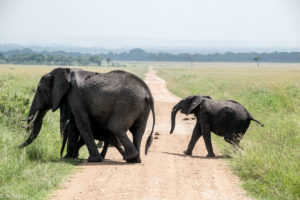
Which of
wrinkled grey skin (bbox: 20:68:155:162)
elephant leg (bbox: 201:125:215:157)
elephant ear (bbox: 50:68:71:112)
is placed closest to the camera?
wrinkled grey skin (bbox: 20:68:155:162)

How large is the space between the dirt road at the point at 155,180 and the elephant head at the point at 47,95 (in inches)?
58.1

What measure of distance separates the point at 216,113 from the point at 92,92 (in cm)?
341

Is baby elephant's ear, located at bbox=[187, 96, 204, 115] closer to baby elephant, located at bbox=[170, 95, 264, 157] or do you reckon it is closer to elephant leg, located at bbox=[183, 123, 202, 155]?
baby elephant, located at bbox=[170, 95, 264, 157]

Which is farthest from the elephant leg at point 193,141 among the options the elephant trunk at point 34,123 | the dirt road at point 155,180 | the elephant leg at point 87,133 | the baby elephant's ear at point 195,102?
the elephant trunk at point 34,123

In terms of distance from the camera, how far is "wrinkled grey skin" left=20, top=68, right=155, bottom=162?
31.1 ft

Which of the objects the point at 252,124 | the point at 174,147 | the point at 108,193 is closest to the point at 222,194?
the point at 108,193

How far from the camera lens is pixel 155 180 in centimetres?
786

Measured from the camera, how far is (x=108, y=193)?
693cm

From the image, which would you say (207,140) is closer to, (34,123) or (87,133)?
(87,133)

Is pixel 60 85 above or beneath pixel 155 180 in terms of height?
above

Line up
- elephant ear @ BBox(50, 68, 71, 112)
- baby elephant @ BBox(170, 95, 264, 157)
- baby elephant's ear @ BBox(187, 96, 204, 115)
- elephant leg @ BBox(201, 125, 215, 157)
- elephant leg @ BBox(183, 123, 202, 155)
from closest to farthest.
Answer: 1. elephant ear @ BBox(50, 68, 71, 112)
2. elephant leg @ BBox(201, 125, 215, 157)
3. baby elephant @ BBox(170, 95, 264, 157)
4. elephant leg @ BBox(183, 123, 202, 155)
5. baby elephant's ear @ BBox(187, 96, 204, 115)

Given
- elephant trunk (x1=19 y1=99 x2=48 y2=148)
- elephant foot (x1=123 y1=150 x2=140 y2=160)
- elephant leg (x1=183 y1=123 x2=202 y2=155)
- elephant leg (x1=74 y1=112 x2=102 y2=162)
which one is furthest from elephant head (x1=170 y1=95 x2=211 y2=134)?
elephant trunk (x1=19 y1=99 x2=48 y2=148)

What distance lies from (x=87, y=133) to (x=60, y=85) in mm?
1141

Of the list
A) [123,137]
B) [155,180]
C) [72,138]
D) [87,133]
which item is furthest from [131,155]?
[155,180]
